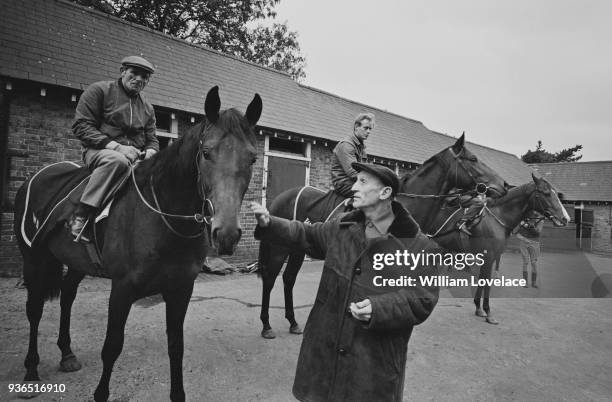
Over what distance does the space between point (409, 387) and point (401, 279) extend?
2258mm

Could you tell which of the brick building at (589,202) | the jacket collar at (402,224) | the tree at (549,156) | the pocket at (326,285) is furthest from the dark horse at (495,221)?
the tree at (549,156)

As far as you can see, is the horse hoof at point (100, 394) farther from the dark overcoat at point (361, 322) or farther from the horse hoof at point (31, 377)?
the dark overcoat at point (361, 322)

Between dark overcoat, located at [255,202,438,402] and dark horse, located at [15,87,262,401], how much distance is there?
0.71 meters

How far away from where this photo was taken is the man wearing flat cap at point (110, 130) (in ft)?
9.14

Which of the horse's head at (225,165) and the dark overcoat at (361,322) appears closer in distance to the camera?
the dark overcoat at (361,322)

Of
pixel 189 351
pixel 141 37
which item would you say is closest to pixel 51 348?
pixel 189 351

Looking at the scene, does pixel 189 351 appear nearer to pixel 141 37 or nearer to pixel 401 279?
pixel 401 279

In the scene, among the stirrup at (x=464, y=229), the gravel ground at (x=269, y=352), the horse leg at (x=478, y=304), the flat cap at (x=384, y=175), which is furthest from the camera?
the stirrup at (x=464, y=229)

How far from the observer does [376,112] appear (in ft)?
63.7

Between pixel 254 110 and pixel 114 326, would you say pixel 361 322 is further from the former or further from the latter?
pixel 114 326

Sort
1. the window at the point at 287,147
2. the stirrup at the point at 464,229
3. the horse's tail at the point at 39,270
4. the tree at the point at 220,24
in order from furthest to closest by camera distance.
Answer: the tree at the point at 220,24
the window at the point at 287,147
the stirrup at the point at 464,229
the horse's tail at the point at 39,270

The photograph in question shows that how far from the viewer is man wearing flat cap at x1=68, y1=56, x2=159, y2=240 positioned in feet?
9.14

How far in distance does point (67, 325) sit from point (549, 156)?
7045 cm

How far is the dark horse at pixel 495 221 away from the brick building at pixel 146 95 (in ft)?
17.7
